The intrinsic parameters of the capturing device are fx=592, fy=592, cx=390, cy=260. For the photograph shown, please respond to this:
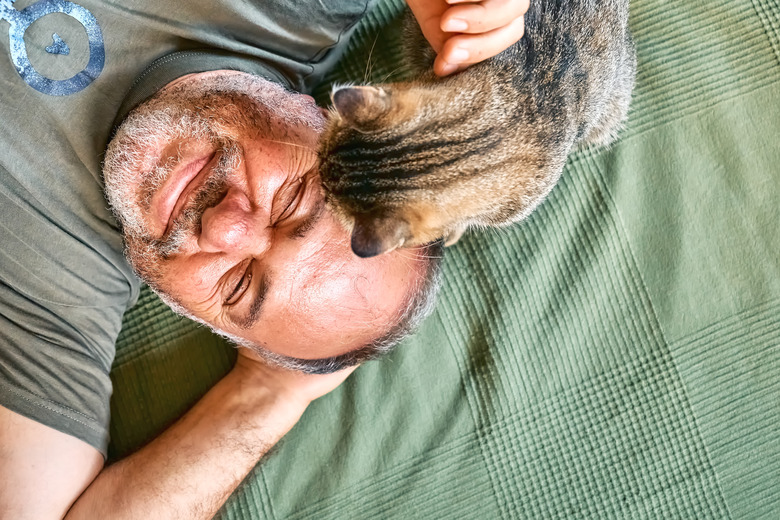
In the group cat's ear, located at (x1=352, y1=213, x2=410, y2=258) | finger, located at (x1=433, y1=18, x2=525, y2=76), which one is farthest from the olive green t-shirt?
cat's ear, located at (x1=352, y1=213, x2=410, y2=258)

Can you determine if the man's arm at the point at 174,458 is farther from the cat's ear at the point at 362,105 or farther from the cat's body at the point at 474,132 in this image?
the cat's ear at the point at 362,105

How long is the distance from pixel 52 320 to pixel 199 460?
0.49 m

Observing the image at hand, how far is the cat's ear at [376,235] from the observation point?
1.03m

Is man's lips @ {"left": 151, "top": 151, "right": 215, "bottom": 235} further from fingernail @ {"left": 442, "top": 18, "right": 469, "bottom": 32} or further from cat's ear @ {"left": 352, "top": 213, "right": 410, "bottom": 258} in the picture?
fingernail @ {"left": 442, "top": 18, "right": 469, "bottom": 32}

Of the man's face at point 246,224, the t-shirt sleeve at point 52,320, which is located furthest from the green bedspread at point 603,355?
the man's face at point 246,224

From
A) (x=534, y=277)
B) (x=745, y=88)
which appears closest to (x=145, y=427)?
(x=534, y=277)

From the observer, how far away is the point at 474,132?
3.80 feet

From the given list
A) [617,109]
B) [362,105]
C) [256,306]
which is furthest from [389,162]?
[617,109]

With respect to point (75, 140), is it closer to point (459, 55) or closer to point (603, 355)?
point (459, 55)

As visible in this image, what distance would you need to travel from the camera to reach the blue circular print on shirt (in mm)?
1303

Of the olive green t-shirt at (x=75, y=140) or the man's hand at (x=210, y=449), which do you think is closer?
the olive green t-shirt at (x=75, y=140)

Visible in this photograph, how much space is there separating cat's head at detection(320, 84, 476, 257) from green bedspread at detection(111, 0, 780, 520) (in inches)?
20.7

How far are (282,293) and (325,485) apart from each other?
643 mm

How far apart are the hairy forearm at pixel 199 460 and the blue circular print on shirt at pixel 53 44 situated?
80cm
